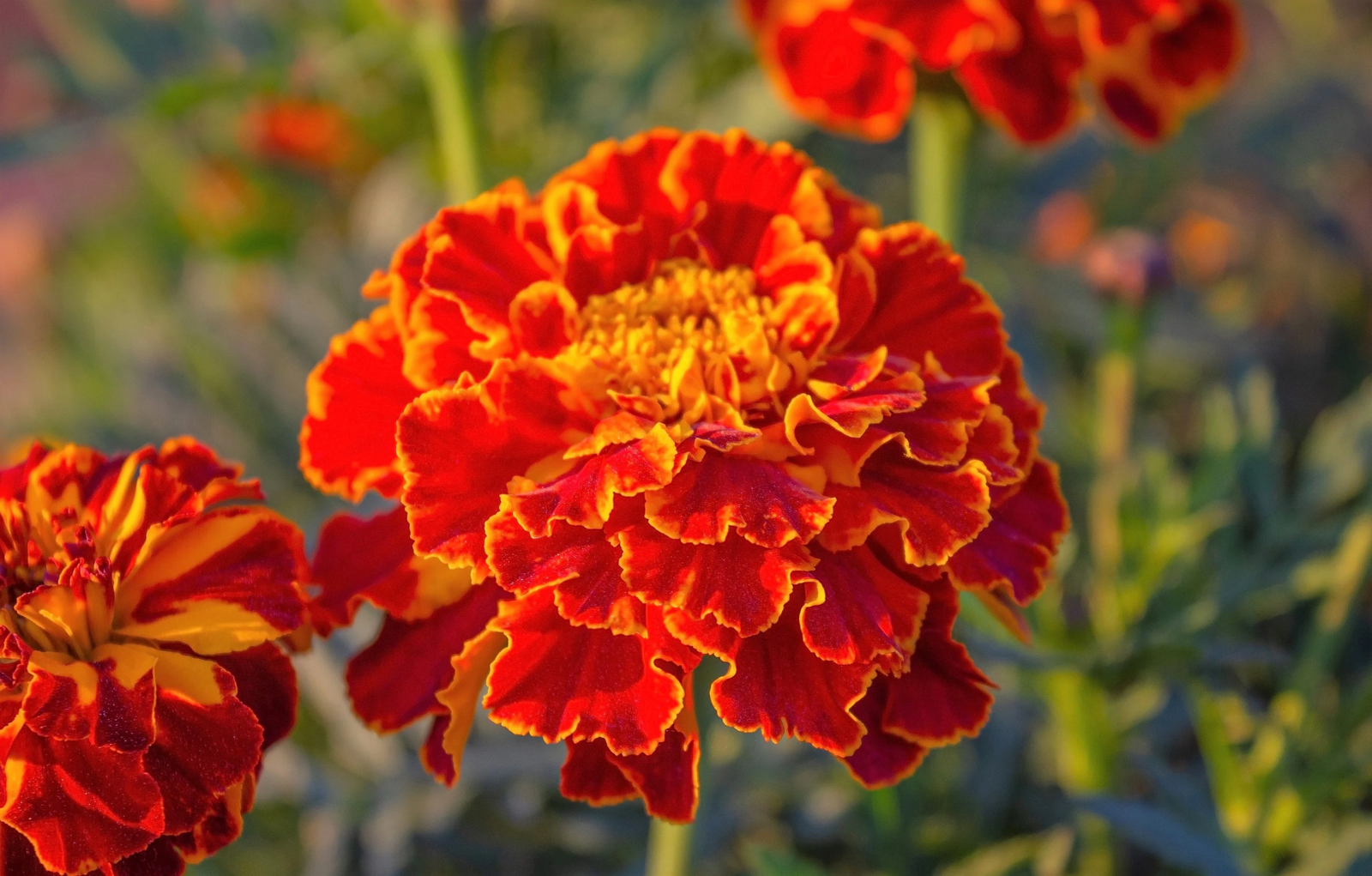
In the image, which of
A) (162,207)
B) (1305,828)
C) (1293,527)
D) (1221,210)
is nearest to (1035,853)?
(1305,828)

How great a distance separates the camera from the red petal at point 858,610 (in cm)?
41

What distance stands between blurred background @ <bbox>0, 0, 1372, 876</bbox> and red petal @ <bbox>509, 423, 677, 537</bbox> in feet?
0.49

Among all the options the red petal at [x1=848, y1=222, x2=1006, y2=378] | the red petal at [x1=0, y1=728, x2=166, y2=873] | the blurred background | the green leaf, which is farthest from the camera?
the blurred background

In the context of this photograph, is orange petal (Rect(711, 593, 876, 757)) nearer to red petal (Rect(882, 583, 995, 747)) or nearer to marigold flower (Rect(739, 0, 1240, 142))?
red petal (Rect(882, 583, 995, 747))

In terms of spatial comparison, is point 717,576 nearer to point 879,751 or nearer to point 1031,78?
point 879,751

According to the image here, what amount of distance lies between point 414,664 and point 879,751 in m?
0.17

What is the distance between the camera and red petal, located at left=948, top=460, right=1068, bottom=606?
17.8 inches

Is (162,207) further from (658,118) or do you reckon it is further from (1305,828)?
(1305,828)

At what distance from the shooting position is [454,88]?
789mm

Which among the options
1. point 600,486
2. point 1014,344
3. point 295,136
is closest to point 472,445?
point 600,486

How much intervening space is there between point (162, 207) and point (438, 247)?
1212 millimetres

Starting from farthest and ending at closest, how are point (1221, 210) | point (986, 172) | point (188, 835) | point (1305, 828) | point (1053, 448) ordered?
point (1221, 210) < point (986, 172) < point (1053, 448) < point (1305, 828) < point (188, 835)

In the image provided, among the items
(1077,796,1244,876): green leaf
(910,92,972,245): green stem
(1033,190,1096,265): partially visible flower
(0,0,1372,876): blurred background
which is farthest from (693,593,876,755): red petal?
(1033,190,1096,265): partially visible flower

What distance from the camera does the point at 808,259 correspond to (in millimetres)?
492
